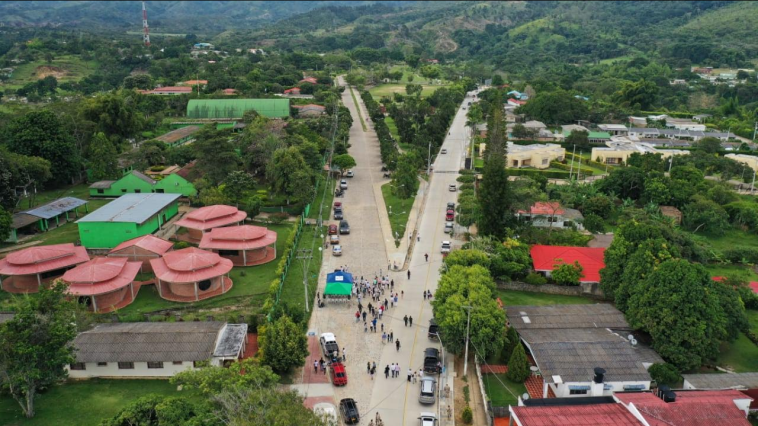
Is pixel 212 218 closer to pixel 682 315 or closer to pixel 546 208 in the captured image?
pixel 546 208

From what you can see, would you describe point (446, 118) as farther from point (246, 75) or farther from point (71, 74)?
point (71, 74)

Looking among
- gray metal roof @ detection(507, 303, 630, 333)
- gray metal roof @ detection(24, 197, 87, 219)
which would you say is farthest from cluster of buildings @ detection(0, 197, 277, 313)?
gray metal roof @ detection(507, 303, 630, 333)

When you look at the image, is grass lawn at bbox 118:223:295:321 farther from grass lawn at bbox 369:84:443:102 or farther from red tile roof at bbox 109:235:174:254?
grass lawn at bbox 369:84:443:102

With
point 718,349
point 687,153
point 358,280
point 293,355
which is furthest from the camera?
point 687,153

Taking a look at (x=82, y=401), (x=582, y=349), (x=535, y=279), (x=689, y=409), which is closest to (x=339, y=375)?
(x=82, y=401)

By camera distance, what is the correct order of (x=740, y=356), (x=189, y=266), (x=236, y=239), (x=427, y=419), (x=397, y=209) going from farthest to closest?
(x=397, y=209), (x=236, y=239), (x=189, y=266), (x=740, y=356), (x=427, y=419)

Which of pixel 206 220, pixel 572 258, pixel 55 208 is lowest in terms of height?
pixel 572 258

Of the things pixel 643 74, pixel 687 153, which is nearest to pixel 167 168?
pixel 687 153
